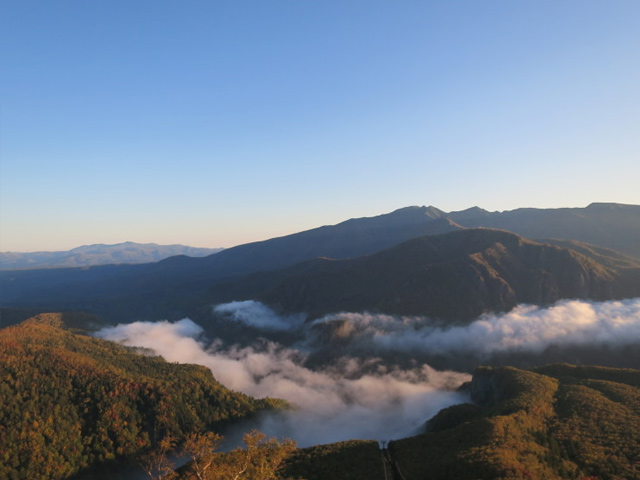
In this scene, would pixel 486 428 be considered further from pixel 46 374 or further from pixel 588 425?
pixel 46 374

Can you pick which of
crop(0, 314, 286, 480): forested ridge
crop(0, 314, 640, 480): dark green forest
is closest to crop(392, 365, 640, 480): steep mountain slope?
crop(0, 314, 640, 480): dark green forest

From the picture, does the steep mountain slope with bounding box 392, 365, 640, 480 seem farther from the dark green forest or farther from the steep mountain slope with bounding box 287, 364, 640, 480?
the dark green forest

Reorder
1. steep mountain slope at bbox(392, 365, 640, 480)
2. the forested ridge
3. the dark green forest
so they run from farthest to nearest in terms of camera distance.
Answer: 1. the forested ridge
2. the dark green forest
3. steep mountain slope at bbox(392, 365, 640, 480)

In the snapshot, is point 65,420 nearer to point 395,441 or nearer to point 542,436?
point 395,441

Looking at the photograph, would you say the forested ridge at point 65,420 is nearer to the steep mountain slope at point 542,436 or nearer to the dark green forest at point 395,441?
the dark green forest at point 395,441

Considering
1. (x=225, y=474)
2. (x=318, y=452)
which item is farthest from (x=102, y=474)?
(x=225, y=474)

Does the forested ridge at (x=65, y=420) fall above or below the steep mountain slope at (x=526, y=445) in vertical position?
below

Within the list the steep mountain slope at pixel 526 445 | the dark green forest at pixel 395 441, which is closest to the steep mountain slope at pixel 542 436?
the steep mountain slope at pixel 526 445

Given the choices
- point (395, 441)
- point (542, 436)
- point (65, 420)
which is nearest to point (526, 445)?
point (542, 436)

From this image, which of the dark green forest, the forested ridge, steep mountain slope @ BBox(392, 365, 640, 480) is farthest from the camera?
the forested ridge

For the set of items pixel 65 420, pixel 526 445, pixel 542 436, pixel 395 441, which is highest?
pixel 526 445

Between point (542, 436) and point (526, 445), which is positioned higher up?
point (526, 445)
